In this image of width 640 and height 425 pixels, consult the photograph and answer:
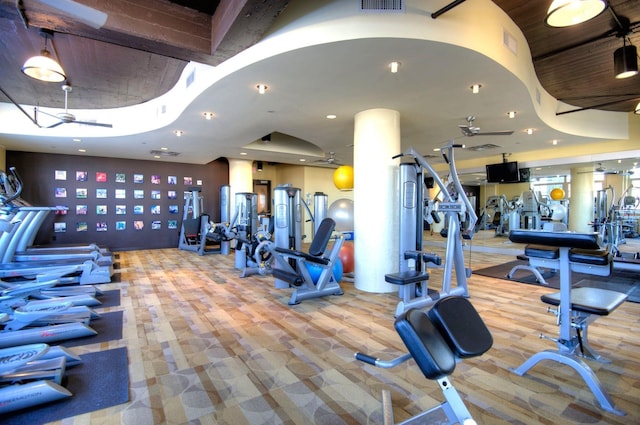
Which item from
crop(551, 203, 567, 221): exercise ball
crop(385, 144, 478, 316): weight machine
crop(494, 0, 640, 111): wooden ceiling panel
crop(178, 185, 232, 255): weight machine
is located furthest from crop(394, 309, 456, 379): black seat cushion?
crop(551, 203, 567, 221): exercise ball

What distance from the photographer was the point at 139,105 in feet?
21.2

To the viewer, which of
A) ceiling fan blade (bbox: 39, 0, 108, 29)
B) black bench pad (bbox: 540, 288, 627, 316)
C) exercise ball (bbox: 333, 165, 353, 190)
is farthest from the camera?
→ exercise ball (bbox: 333, 165, 353, 190)

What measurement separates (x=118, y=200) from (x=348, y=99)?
7934 mm

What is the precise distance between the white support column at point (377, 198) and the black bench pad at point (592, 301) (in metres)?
Result: 2.32

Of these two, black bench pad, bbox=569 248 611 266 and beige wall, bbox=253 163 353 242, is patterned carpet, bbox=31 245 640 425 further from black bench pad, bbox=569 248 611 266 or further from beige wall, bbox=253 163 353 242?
beige wall, bbox=253 163 353 242

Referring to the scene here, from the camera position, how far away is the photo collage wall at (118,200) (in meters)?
8.48

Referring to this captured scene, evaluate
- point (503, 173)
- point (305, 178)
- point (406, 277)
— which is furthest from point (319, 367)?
point (305, 178)

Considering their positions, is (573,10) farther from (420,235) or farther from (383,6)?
(420,235)

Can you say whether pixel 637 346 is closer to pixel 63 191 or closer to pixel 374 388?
pixel 374 388

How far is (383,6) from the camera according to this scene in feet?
8.93

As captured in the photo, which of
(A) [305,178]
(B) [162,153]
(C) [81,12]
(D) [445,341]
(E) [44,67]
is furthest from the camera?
(A) [305,178]

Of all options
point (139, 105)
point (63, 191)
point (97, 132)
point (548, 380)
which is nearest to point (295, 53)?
point (548, 380)

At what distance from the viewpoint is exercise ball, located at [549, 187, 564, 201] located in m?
8.41

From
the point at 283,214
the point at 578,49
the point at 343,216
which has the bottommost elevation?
the point at 343,216
